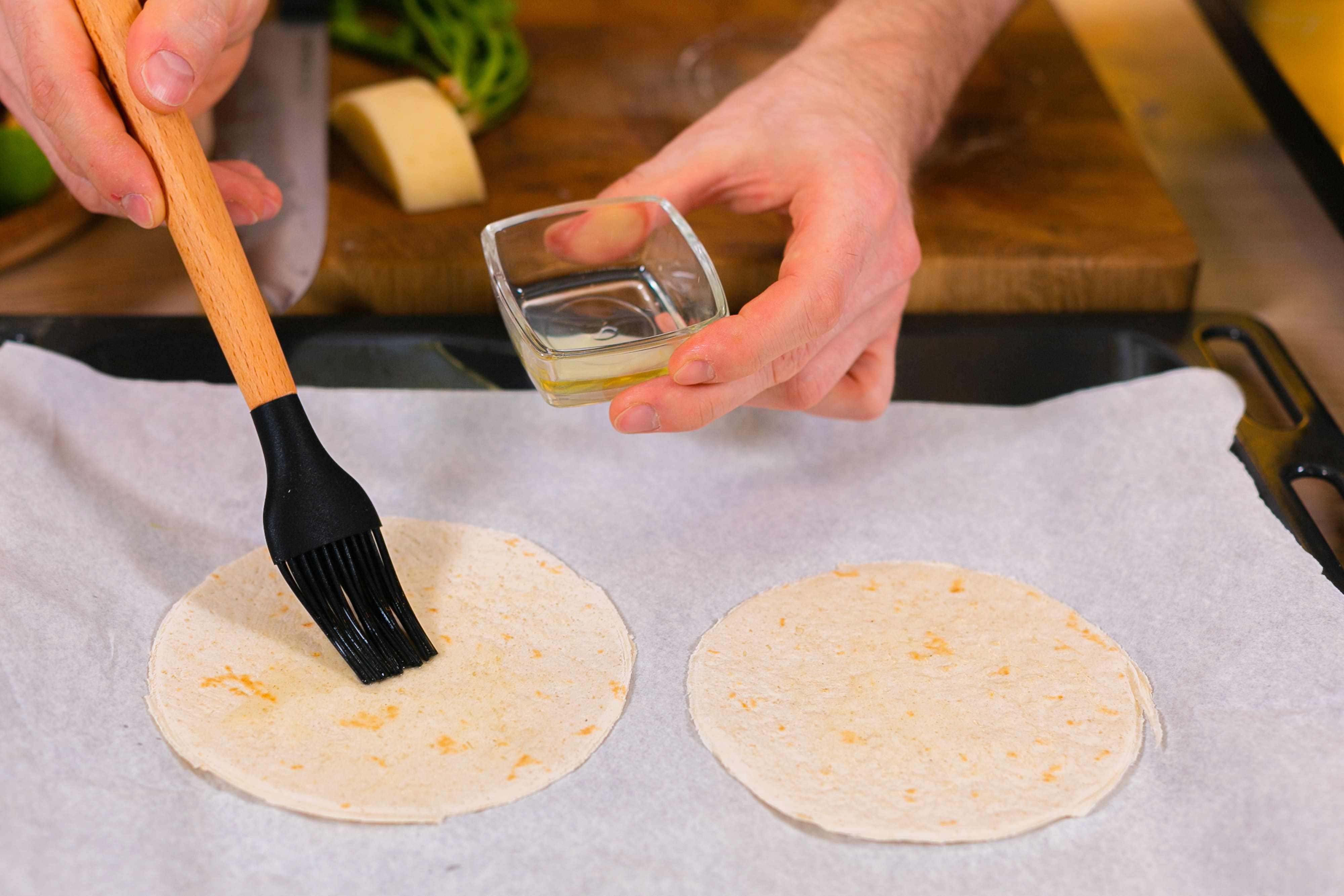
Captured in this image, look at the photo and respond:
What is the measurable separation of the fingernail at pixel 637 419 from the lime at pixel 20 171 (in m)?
1.07

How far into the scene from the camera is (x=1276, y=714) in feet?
3.45

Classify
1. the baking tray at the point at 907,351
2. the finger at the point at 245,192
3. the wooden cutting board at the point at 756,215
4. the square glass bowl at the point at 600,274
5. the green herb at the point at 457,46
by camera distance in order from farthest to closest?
the green herb at the point at 457,46 < the wooden cutting board at the point at 756,215 < the baking tray at the point at 907,351 < the finger at the point at 245,192 < the square glass bowl at the point at 600,274

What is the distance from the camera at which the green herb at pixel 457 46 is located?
1894 mm

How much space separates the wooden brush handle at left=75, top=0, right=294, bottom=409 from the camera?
105 centimetres

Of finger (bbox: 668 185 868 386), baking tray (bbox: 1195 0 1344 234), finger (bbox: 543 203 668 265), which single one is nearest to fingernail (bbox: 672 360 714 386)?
finger (bbox: 668 185 868 386)

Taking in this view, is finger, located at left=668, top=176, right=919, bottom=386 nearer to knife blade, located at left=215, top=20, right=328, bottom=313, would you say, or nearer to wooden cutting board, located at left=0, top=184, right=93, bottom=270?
knife blade, located at left=215, top=20, right=328, bottom=313

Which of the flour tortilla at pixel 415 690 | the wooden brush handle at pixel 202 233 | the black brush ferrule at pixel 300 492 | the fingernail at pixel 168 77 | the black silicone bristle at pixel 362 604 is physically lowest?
the flour tortilla at pixel 415 690

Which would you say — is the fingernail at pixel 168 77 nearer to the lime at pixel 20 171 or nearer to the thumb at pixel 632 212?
the thumb at pixel 632 212

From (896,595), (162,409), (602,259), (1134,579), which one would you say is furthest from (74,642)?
(1134,579)

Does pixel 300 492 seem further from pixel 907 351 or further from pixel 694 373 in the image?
pixel 907 351

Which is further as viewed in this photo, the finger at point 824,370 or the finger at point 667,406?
the finger at point 824,370

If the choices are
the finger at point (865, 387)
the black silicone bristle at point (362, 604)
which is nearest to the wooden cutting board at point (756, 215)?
the finger at point (865, 387)

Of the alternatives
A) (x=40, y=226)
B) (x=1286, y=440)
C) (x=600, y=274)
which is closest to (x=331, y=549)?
(x=600, y=274)

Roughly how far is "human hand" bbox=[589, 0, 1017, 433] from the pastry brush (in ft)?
0.91
